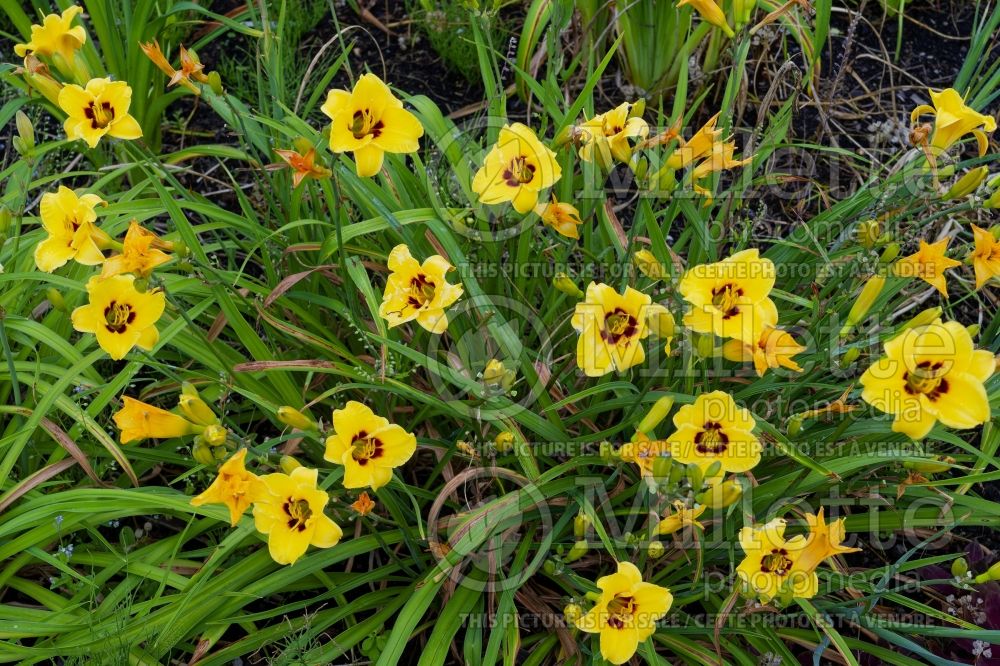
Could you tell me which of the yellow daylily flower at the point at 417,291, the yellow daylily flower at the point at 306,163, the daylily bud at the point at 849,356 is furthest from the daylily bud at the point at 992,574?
the yellow daylily flower at the point at 306,163

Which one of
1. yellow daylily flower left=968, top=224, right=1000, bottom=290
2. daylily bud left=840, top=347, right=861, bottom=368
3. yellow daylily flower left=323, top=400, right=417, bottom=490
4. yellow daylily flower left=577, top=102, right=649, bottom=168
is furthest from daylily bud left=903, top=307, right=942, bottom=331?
yellow daylily flower left=323, top=400, right=417, bottom=490

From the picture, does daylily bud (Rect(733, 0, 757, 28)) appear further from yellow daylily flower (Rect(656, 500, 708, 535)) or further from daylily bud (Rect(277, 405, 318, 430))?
daylily bud (Rect(277, 405, 318, 430))

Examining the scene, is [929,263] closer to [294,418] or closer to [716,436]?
[716,436]

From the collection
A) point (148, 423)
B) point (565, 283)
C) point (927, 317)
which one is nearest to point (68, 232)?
point (148, 423)

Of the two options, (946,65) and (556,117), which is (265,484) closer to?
(556,117)

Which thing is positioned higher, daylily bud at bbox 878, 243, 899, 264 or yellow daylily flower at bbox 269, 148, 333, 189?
yellow daylily flower at bbox 269, 148, 333, 189
